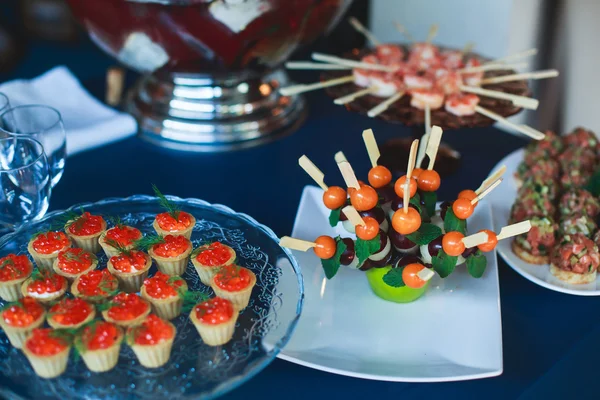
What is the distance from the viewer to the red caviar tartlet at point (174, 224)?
101 cm

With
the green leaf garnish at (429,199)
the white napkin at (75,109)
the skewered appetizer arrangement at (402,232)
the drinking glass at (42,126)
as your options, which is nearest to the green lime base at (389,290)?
the skewered appetizer arrangement at (402,232)

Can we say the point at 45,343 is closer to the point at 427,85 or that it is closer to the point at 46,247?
the point at 46,247

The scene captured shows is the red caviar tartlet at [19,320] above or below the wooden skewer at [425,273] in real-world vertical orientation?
below

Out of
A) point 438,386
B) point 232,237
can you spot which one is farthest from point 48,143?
point 438,386

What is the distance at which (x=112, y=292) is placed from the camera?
35.3 inches

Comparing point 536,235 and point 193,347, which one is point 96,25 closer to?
point 193,347

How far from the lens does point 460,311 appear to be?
3.24ft

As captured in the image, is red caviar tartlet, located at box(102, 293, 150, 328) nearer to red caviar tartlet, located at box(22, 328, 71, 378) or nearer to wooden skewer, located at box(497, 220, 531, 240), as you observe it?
red caviar tartlet, located at box(22, 328, 71, 378)

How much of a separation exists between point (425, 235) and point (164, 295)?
357 millimetres

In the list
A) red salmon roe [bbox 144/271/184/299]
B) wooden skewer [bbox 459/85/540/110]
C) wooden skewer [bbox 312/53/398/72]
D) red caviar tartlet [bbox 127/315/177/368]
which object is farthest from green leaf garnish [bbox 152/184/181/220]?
wooden skewer [bbox 459/85/540/110]

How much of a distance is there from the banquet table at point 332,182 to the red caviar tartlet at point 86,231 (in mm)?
253

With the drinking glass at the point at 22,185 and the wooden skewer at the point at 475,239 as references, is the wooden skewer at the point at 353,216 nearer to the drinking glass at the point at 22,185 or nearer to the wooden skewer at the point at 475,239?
the wooden skewer at the point at 475,239

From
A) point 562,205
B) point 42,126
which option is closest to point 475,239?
point 562,205

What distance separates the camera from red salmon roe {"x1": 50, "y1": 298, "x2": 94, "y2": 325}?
83 centimetres
